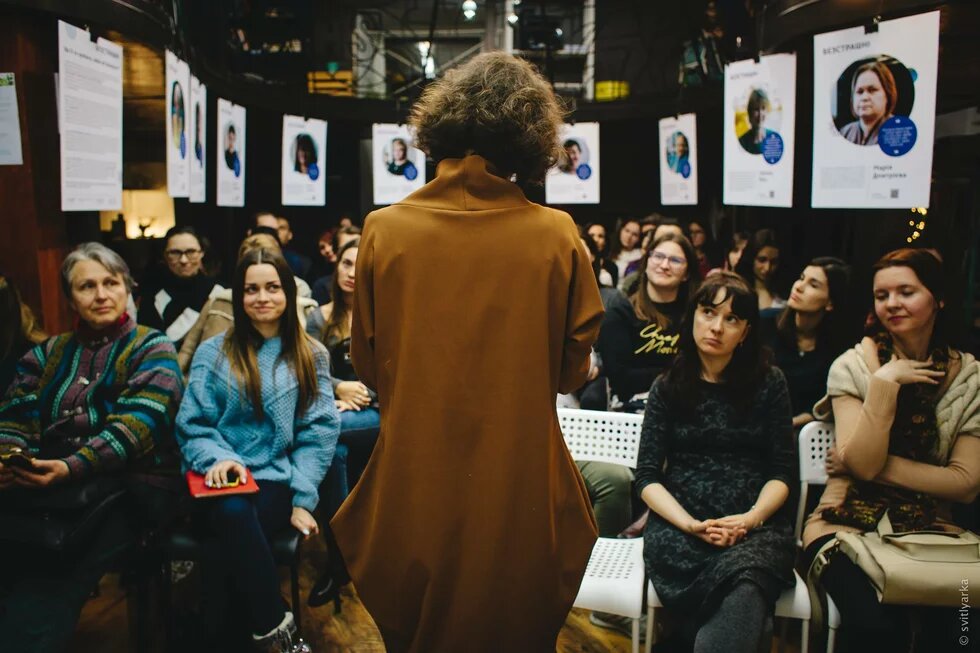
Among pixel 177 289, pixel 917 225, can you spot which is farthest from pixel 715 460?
pixel 177 289

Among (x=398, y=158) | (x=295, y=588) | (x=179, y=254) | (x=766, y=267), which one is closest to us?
(x=295, y=588)

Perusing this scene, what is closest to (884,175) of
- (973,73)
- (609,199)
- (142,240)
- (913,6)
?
(913,6)

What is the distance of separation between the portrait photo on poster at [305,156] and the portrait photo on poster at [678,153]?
326cm

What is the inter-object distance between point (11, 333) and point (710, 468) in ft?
9.52

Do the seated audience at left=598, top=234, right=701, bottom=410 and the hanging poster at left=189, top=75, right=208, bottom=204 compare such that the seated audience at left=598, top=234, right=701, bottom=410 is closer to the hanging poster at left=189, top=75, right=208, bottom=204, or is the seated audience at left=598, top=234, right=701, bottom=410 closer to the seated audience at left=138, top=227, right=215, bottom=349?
the seated audience at left=138, top=227, right=215, bottom=349

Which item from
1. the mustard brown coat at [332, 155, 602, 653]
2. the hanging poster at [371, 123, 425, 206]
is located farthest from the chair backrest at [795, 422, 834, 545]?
the hanging poster at [371, 123, 425, 206]

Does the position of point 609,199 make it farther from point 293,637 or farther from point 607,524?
point 293,637

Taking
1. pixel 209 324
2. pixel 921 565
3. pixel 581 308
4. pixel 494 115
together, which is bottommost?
pixel 921 565

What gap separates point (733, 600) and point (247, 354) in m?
2.00

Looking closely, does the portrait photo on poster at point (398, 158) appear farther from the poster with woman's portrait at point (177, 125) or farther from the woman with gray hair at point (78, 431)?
the woman with gray hair at point (78, 431)

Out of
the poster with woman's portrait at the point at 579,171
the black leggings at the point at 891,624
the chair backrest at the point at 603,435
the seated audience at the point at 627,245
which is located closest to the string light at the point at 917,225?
the chair backrest at the point at 603,435

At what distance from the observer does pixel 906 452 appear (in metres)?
2.65

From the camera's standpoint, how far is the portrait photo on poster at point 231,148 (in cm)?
566

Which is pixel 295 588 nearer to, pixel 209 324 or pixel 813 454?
pixel 209 324
